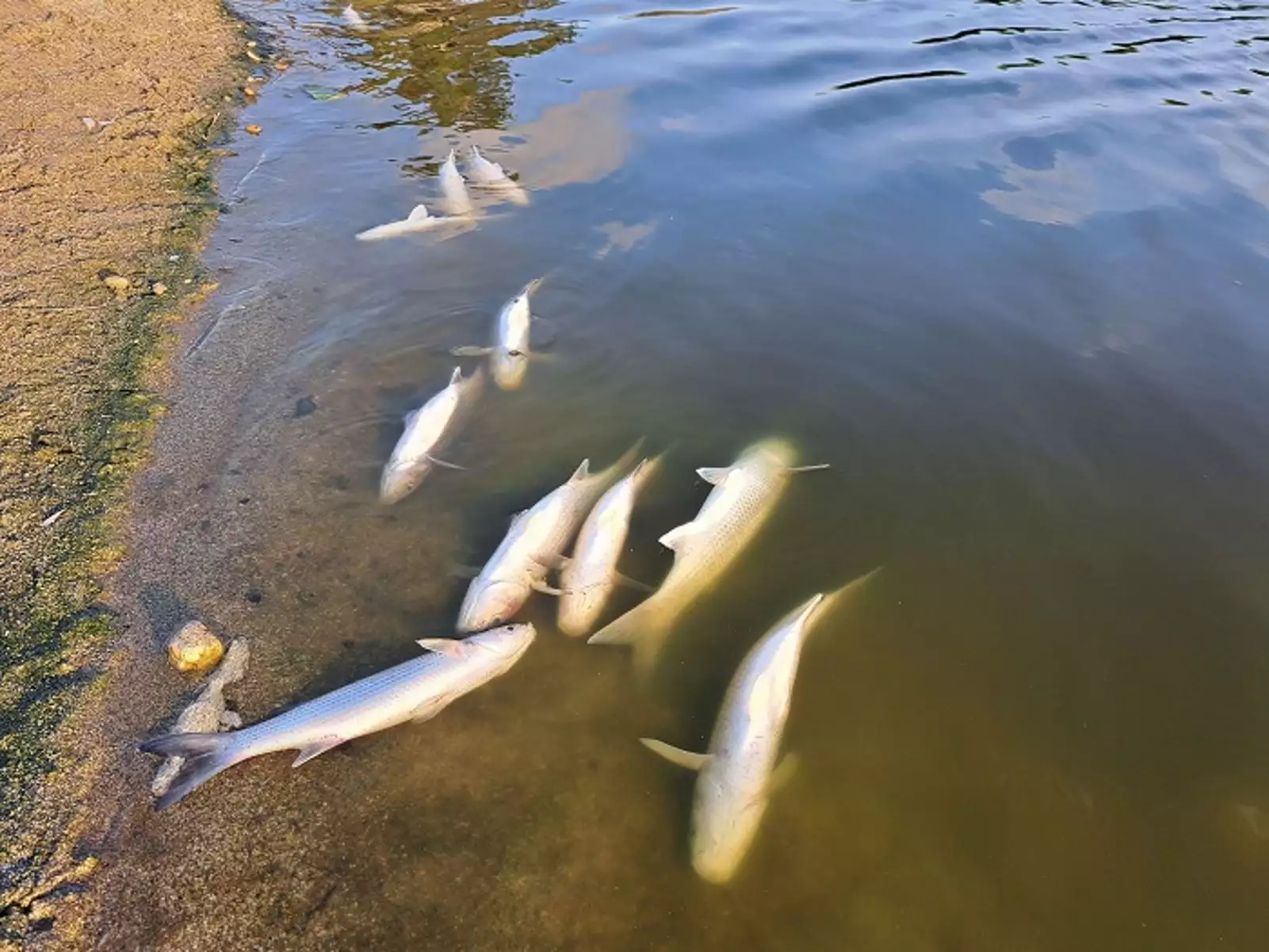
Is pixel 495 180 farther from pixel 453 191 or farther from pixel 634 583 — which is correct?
pixel 634 583

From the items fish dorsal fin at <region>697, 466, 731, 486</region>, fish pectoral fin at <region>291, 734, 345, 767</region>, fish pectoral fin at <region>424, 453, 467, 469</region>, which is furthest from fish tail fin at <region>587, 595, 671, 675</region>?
fish pectoral fin at <region>424, 453, 467, 469</region>

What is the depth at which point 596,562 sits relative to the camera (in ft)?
17.2

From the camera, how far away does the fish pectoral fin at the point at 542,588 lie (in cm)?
506

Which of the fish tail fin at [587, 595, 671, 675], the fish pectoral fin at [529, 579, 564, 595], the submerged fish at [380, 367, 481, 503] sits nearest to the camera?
the fish tail fin at [587, 595, 671, 675]

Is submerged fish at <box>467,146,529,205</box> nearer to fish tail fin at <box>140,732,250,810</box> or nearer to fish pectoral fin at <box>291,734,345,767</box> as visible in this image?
fish pectoral fin at <box>291,734,345,767</box>

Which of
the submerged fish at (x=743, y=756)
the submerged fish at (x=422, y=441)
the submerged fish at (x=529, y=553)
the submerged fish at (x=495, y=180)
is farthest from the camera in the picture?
the submerged fish at (x=495, y=180)

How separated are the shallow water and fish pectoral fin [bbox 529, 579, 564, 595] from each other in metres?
0.10

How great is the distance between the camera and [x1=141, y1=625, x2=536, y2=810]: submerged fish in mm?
3951

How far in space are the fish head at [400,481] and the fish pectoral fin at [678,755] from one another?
2447mm

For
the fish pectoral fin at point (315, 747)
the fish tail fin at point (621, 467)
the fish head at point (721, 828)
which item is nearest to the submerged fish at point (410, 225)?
the fish tail fin at point (621, 467)

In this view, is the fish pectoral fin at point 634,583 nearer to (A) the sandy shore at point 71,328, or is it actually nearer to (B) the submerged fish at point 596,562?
(B) the submerged fish at point 596,562

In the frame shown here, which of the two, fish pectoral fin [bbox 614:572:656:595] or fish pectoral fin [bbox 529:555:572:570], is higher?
fish pectoral fin [bbox 529:555:572:570]

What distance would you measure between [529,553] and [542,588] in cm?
26

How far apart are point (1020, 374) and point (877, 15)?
10992mm
